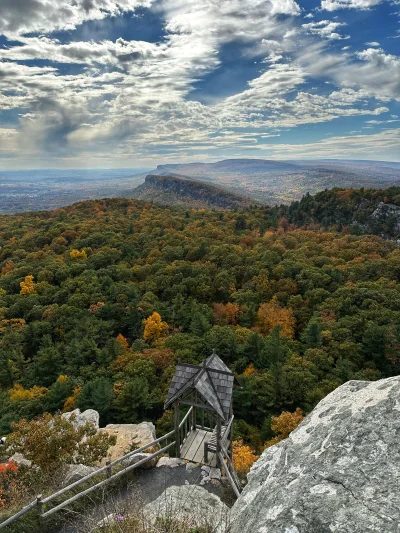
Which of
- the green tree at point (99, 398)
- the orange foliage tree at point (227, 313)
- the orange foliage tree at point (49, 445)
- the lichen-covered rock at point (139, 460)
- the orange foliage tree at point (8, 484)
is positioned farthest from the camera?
the orange foliage tree at point (227, 313)

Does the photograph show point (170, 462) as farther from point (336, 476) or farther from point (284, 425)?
point (284, 425)

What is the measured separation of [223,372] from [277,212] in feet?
384

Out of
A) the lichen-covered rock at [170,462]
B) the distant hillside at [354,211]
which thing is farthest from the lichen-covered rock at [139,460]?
the distant hillside at [354,211]

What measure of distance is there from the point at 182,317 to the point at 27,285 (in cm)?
3018

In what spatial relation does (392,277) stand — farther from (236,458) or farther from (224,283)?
(236,458)

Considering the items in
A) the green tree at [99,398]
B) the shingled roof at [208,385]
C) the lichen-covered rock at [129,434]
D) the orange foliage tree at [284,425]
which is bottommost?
the orange foliage tree at [284,425]

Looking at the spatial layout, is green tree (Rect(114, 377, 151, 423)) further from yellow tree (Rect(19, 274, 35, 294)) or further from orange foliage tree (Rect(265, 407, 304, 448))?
yellow tree (Rect(19, 274, 35, 294))

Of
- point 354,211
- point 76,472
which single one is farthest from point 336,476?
point 354,211

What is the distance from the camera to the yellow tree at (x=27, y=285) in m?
57.4

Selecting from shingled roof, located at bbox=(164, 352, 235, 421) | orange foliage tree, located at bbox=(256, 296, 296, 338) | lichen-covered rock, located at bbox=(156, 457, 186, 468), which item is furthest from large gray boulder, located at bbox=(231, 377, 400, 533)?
orange foliage tree, located at bbox=(256, 296, 296, 338)

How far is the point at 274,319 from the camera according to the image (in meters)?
46.4

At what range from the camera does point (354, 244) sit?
250 ft

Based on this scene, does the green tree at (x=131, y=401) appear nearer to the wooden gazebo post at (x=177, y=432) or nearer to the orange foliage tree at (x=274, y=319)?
the wooden gazebo post at (x=177, y=432)

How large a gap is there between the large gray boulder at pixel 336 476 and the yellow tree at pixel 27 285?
199ft
